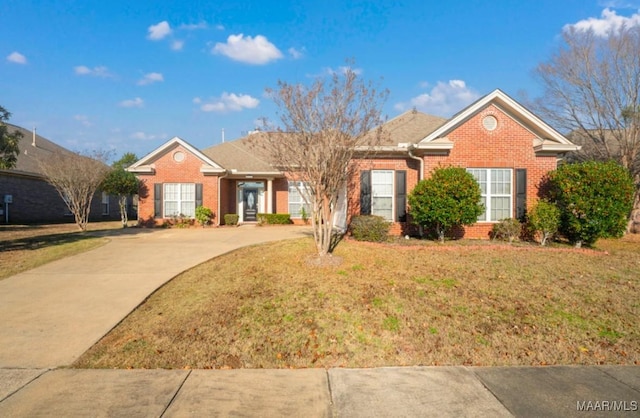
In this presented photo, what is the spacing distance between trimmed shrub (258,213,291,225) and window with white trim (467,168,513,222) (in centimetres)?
1003

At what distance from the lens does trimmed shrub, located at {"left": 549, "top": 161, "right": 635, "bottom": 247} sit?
9.81 meters

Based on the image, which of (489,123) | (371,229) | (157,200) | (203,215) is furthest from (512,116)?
(157,200)

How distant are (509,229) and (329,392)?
1002cm

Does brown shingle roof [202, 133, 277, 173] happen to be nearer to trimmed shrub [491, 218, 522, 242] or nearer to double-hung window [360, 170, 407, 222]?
double-hung window [360, 170, 407, 222]

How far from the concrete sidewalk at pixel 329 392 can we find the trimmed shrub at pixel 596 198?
7541 millimetres

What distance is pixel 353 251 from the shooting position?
878cm

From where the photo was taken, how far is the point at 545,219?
10.7m

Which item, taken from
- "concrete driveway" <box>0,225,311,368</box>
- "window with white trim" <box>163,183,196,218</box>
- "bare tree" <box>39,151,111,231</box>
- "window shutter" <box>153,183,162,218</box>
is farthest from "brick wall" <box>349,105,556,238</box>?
"bare tree" <box>39,151,111,231</box>

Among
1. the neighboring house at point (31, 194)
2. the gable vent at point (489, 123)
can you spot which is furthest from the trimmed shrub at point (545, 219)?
the neighboring house at point (31, 194)

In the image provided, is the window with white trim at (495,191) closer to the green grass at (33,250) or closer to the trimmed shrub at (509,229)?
the trimmed shrub at (509,229)

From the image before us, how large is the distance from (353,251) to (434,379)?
5.12m

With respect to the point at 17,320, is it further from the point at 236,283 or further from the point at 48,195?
the point at 48,195

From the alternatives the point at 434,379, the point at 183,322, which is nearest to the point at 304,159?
the point at 183,322

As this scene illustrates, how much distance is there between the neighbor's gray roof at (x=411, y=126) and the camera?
529 inches
